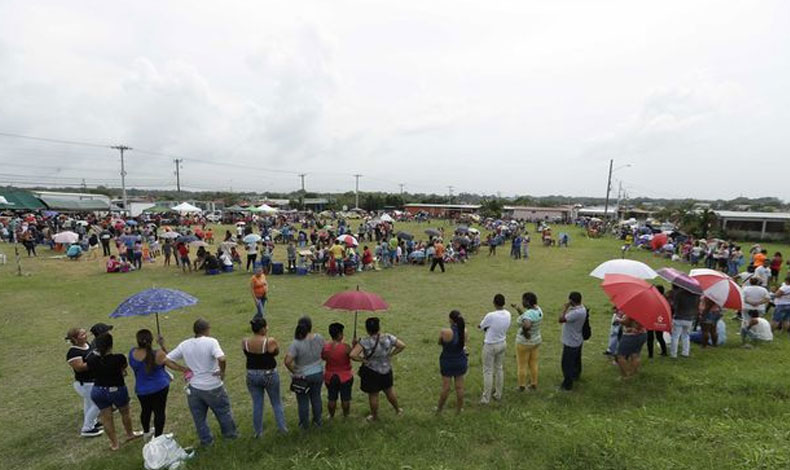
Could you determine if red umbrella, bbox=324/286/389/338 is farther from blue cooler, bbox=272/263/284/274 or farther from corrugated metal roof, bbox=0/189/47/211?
corrugated metal roof, bbox=0/189/47/211

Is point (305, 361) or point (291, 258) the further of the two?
point (291, 258)

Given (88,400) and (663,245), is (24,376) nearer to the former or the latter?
(88,400)

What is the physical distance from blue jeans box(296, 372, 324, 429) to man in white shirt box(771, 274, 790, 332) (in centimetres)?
987

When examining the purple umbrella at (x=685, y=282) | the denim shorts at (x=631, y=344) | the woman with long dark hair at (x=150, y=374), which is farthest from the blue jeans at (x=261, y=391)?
the purple umbrella at (x=685, y=282)

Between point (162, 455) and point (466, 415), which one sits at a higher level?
point (162, 455)

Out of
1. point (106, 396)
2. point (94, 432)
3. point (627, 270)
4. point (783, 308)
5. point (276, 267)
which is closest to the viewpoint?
point (106, 396)

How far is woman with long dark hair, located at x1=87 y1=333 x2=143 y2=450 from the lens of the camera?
Result: 4.64m

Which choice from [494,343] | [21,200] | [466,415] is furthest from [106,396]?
[21,200]

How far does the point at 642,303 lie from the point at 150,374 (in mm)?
6318

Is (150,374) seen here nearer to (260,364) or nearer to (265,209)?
(260,364)

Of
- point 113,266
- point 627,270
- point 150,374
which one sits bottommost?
point 113,266

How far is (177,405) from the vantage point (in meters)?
6.03

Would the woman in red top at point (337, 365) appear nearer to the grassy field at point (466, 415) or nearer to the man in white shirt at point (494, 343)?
the grassy field at point (466, 415)

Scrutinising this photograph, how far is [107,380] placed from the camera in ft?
15.4
